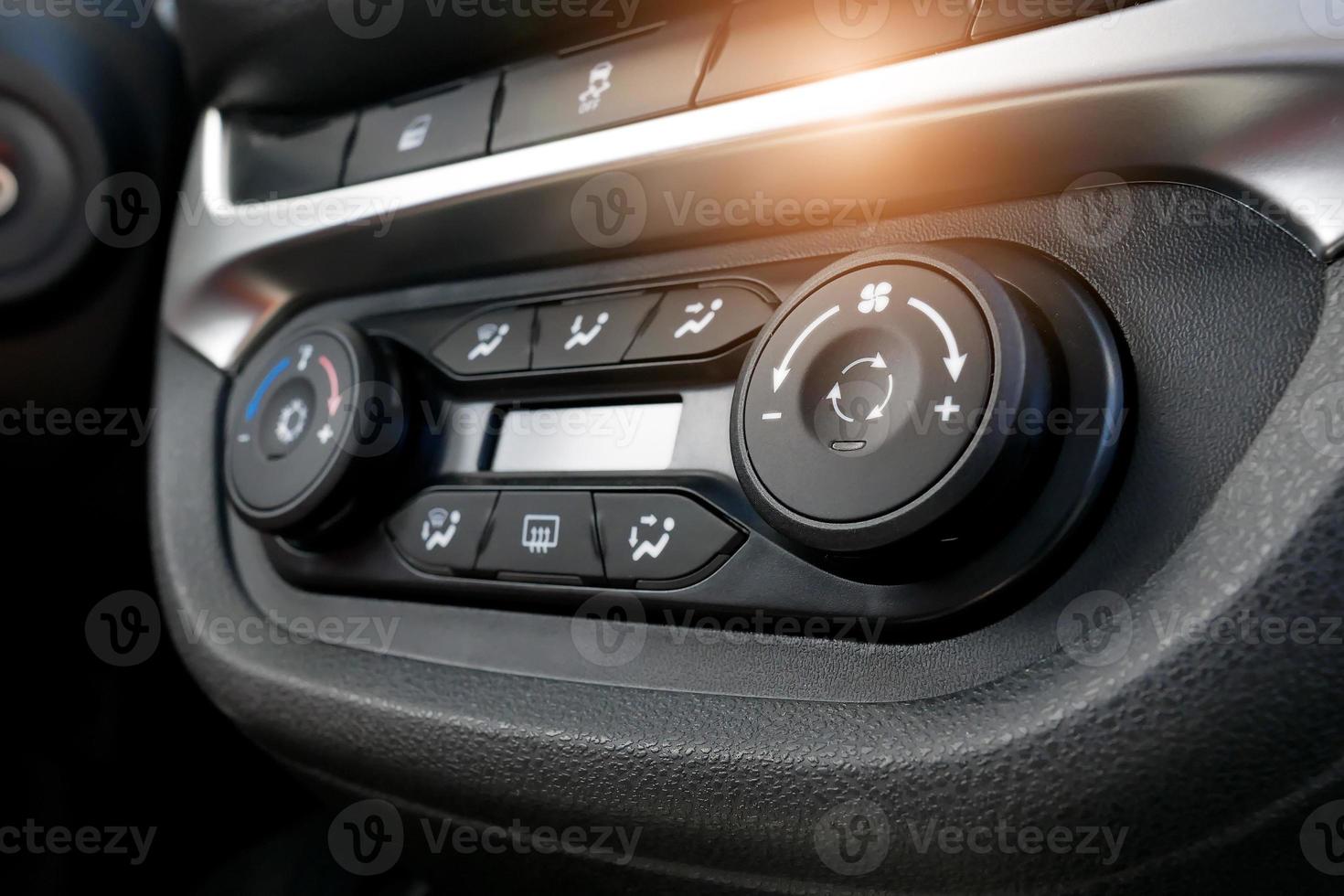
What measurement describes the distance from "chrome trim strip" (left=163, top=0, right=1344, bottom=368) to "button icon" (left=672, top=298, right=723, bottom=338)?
0.13 feet

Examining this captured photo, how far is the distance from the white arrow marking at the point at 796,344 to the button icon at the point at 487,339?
0.71 feet

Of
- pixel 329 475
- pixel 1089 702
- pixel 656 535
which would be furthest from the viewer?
pixel 329 475

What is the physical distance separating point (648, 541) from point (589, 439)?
8 cm

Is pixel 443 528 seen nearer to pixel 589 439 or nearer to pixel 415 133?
pixel 589 439

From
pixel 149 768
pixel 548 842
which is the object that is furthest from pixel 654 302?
pixel 149 768

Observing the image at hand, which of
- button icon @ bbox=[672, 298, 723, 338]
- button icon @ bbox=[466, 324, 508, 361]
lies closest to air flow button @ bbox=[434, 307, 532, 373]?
button icon @ bbox=[466, 324, 508, 361]

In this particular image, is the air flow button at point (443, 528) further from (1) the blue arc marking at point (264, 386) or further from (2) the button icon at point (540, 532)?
(1) the blue arc marking at point (264, 386)

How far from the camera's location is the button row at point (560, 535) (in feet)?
1.51

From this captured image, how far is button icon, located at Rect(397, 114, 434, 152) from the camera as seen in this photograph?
597mm

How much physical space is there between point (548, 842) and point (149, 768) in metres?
0.55

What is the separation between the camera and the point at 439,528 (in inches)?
21.8

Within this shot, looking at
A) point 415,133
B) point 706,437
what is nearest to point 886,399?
point 706,437

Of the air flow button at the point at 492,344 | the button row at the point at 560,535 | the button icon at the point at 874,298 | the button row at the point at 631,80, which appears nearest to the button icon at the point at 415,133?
the button row at the point at 631,80

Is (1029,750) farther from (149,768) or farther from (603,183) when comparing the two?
(149,768)
